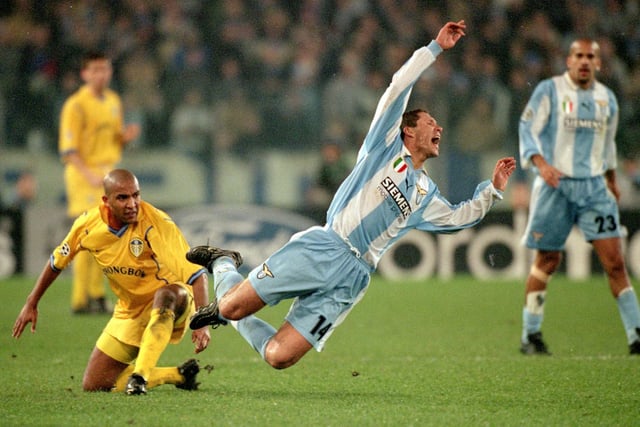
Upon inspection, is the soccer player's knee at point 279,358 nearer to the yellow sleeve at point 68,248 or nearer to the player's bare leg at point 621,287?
the yellow sleeve at point 68,248

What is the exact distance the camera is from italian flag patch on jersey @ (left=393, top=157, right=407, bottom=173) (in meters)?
6.22

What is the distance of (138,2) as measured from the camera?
16469mm

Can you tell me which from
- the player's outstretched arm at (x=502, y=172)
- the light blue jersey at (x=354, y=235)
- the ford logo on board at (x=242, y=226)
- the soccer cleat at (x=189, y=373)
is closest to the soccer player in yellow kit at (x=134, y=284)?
the soccer cleat at (x=189, y=373)

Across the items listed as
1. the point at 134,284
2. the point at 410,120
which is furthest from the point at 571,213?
the point at 134,284

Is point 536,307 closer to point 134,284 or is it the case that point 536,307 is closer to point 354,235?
point 354,235

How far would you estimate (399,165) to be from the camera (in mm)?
6223

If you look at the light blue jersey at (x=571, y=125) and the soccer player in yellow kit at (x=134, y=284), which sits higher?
the light blue jersey at (x=571, y=125)

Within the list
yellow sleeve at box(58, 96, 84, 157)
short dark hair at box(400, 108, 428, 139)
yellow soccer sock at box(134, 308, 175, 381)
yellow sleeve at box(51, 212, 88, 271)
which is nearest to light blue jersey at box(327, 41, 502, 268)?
short dark hair at box(400, 108, 428, 139)

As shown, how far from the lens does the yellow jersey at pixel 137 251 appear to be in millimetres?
6484

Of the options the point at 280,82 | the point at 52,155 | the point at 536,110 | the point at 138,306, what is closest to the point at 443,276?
the point at 280,82

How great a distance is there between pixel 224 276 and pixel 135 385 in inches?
32.7

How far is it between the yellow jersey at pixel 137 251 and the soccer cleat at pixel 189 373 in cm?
50

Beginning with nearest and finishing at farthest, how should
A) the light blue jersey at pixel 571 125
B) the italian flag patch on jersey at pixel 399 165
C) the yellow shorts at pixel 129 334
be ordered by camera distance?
the italian flag patch on jersey at pixel 399 165
the yellow shorts at pixel 129 334
the light blue jersey at pixel 571 125

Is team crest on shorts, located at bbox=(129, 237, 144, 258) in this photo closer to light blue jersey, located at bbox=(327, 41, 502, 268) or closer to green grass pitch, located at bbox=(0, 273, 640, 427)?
green grass pitch, located at bbox=(0, 273, 640, 427)
